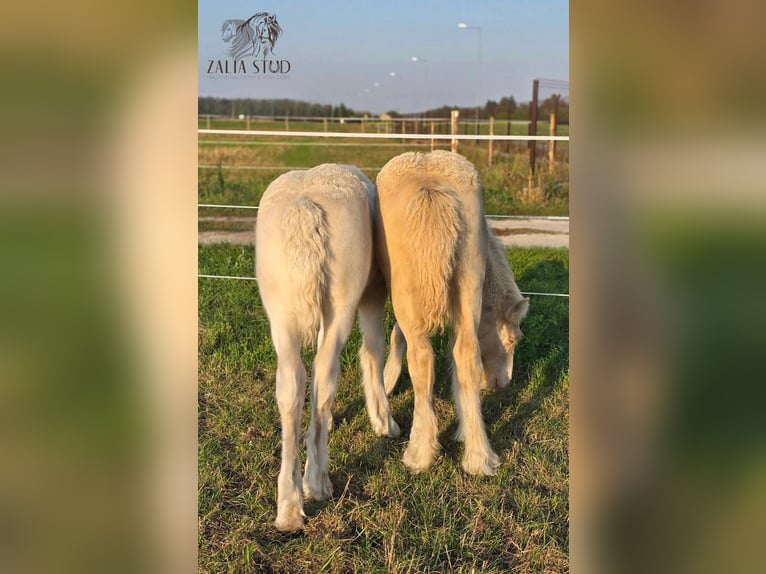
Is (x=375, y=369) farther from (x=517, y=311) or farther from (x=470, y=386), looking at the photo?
Answer: (x=517, y=311)

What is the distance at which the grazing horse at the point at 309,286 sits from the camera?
3.09 m

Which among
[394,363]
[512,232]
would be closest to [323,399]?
[394,363]

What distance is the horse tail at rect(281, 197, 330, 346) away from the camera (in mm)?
3074

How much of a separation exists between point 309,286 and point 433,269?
0.74 m

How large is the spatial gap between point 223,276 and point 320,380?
3.85m

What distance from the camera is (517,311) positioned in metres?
4.27

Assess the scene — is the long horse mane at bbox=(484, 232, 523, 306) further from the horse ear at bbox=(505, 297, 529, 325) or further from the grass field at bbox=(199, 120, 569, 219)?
the grass field at bbox=(199, 120, 569, 219)

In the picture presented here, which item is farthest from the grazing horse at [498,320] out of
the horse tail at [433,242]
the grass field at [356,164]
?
the grass field at [356,164]

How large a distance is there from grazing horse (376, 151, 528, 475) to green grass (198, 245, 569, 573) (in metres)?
0.23

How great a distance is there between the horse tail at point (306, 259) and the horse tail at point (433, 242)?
0.56 m

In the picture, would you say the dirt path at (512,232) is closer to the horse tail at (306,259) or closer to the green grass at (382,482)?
the green grass at (382,482)
